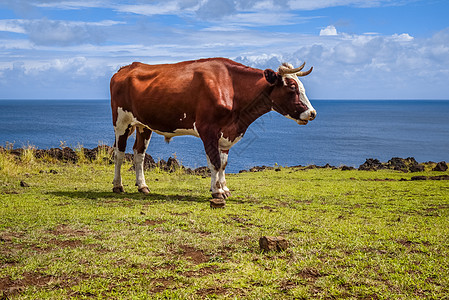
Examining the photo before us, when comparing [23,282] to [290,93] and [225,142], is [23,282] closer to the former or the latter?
[225,142]

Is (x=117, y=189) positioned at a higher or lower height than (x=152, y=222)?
lower

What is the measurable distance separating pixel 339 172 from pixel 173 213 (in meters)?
10.1

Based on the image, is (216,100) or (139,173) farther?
(139,173)

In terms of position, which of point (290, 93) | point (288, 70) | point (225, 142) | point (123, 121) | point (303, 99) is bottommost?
point (225, 142)

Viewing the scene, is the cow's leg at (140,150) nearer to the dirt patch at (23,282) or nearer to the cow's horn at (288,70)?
the cow's horn at (288,70)

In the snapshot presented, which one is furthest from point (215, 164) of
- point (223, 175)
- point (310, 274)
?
point (310, 274)

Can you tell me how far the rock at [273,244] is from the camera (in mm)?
6105

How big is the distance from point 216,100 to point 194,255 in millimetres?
4493

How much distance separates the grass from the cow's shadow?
0.02 metres

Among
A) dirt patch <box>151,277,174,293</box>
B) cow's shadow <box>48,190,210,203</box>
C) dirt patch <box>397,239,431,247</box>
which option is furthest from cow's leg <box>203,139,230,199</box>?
dirt patch <box>151,277,174,293</box>

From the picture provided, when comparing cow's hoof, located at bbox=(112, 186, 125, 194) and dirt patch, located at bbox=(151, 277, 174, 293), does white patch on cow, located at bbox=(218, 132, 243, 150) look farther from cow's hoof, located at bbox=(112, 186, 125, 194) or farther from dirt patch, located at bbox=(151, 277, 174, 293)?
dirt patch, located at bbox=(151, 277, 174, 293)

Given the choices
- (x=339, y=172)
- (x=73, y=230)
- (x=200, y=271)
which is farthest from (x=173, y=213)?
(x=339, y=172)

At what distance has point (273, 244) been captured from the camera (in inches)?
241

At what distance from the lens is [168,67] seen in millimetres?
11000
